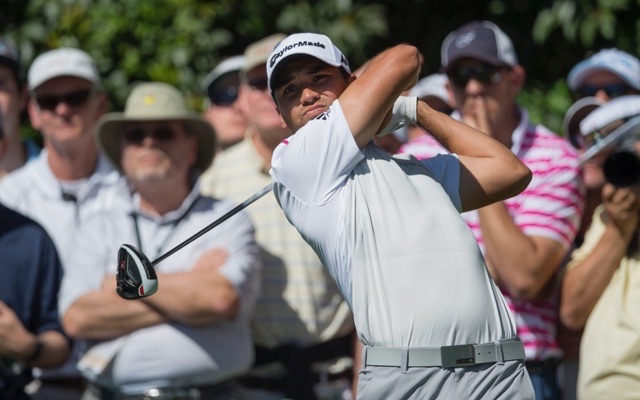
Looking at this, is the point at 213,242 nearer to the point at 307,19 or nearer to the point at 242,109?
the point at 242,109

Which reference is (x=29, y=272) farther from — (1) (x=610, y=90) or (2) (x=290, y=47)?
(1) (x=610, y=90)

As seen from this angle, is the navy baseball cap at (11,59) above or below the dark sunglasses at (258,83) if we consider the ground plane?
above

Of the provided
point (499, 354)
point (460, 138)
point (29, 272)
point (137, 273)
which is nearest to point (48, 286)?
point (29, 272)

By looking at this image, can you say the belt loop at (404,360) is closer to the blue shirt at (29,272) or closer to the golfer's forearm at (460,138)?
the golfer's forearm at (460,138)

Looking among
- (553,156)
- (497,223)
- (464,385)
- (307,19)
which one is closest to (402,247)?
(464,385)

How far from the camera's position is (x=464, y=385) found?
160 inches

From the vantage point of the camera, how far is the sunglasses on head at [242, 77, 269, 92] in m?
6.93

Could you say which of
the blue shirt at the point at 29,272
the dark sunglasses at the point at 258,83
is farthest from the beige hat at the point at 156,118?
the blue shirt at the point at 29,272

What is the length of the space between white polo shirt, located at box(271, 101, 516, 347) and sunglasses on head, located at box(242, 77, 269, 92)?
8.88ft

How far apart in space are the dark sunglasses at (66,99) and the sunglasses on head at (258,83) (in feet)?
3.29

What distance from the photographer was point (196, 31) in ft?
27.9

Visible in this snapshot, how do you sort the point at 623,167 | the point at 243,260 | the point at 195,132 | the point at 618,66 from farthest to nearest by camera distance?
1. the point at 195,132
2. the point at 618,66
3. the point at 243,260
4. the point at 623,167

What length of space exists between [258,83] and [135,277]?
2.66 m

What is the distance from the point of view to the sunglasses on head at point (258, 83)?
6.93m
